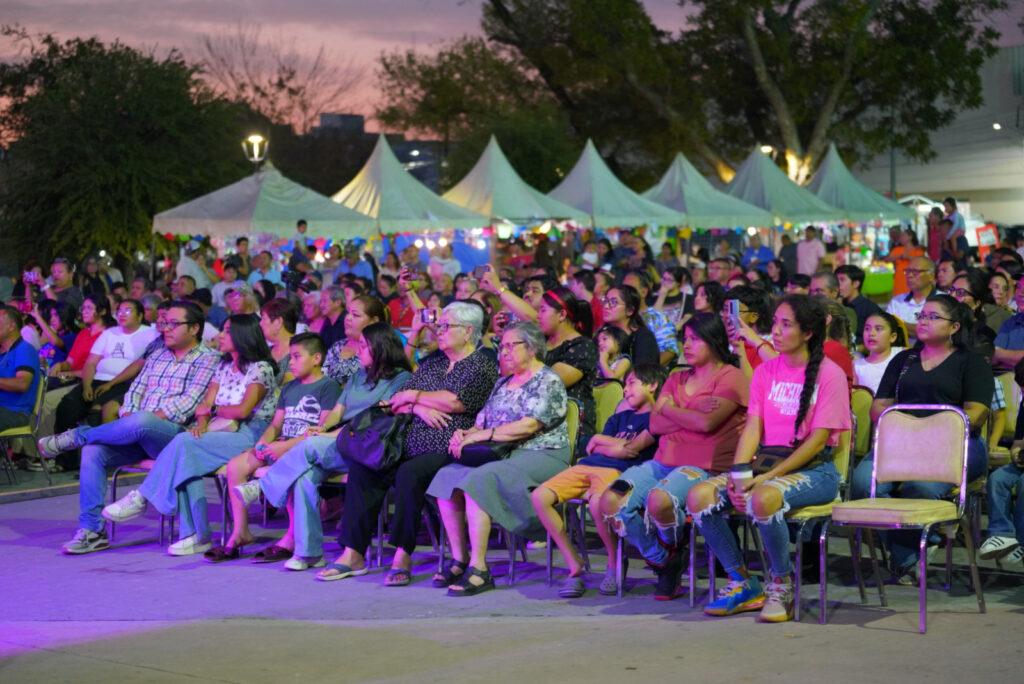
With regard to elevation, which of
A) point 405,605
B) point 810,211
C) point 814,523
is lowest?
point 405,605

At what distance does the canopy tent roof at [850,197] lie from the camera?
30.1 metres

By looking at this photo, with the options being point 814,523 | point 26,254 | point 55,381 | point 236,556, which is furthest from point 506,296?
point 26,254

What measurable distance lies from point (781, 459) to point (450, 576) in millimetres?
1980

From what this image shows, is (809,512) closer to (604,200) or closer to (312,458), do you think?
(312,458)

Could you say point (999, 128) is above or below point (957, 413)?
above

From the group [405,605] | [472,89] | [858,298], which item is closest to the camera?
[405,605]

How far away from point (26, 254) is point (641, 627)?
26293 mm

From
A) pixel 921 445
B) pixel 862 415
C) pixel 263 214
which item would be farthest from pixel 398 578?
pixel 263 214

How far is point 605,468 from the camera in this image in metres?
7.12

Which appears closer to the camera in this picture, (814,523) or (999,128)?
(814,523)

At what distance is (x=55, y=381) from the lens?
464 inches

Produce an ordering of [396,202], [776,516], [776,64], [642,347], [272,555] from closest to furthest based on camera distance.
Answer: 1. [776,516]
2. [272,555]
3. [642,347]
4. [396,202]
5. [776,64]

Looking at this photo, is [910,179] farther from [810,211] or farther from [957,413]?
[957,413]

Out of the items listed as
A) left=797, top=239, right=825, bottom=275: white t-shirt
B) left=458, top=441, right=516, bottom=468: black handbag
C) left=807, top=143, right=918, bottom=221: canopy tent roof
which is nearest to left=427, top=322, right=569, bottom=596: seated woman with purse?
left=458, top=441, right=516, bottom=468: black handbag
